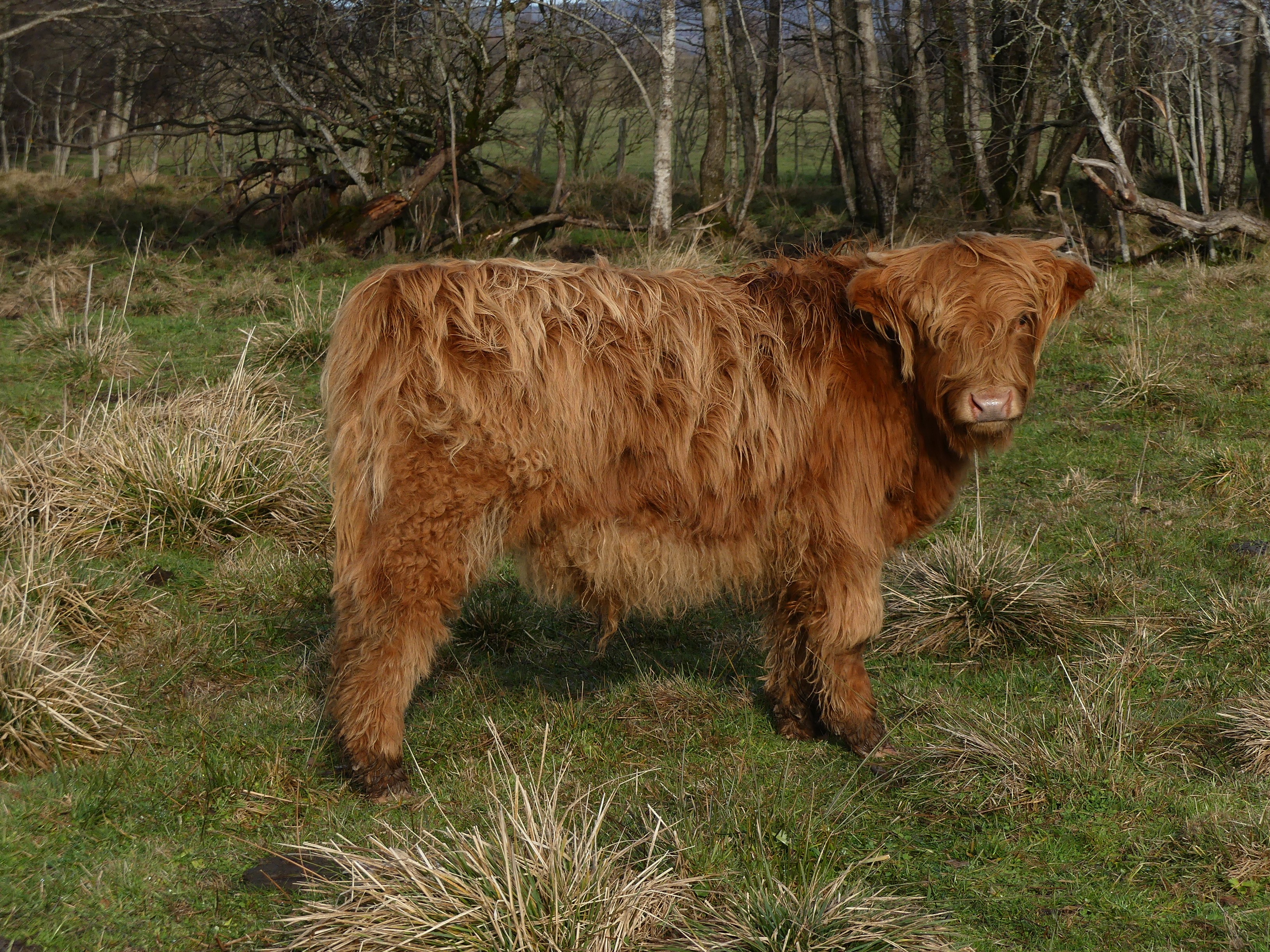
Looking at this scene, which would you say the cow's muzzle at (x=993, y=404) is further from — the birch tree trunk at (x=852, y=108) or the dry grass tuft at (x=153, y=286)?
the birch tree trunk at (x=852, y=108)

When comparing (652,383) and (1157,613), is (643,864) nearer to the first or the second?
(652,383)

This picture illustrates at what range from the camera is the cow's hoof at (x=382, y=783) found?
358 centimetres

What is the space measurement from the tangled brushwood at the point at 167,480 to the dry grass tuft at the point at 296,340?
2287mm

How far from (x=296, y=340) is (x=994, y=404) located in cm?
638

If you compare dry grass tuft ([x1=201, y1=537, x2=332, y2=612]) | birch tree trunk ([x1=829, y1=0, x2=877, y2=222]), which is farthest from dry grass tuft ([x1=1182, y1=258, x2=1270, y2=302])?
dry grass tuft ([x1=201, y1=537, x2=332, y2=612])

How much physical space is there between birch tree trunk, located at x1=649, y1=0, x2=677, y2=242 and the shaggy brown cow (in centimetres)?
780

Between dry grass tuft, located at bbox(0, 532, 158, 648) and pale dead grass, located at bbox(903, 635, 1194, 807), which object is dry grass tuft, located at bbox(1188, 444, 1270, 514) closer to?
pale dead grass, located at bbox(903, 635, 1194, 807)

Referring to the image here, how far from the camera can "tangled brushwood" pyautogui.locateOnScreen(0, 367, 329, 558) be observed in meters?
5.49

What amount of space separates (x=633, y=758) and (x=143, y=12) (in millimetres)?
10775

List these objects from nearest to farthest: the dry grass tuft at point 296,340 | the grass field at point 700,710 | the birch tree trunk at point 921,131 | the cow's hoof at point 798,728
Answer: the grass field at point 700,710 → the cow's hoof at point 798,728 → the dry grass tuft at point 296,340 → the birch tree trunk at point 921,131

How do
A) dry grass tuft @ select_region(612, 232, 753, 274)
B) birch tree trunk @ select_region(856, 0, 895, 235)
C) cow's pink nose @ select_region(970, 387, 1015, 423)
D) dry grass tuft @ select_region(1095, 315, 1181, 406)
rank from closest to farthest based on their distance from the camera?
cow's pink nose @ select_region(970, 387, 1015, 423), dry grass tuft @ select_region(1095, 315, 1181, 406), dry grass tuft @ select_region(612, 232, 753, 274), birch tree trunk @ select_region(856, 0, 895, 235)

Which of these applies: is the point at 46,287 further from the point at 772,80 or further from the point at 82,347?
the point at 772,80

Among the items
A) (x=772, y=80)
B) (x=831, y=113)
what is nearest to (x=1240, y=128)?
(x=831, y=113)

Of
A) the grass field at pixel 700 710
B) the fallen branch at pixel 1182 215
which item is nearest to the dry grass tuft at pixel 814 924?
the grass field at pixel 700 710
